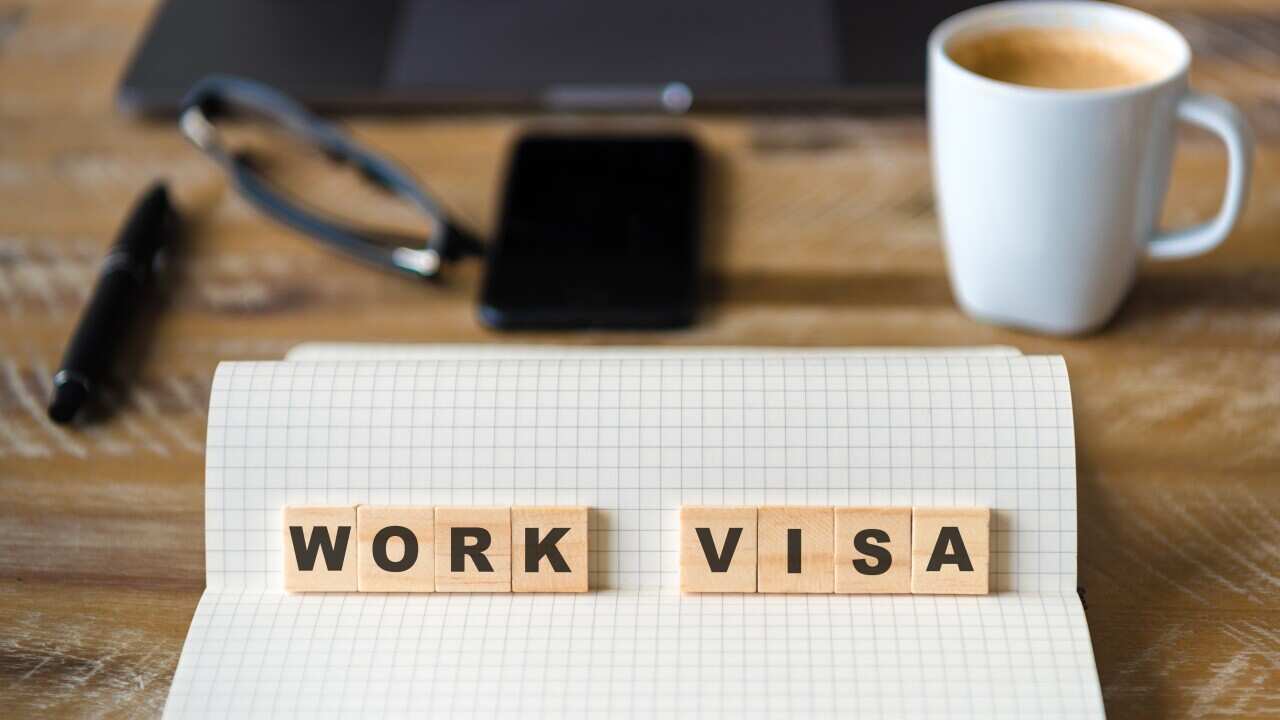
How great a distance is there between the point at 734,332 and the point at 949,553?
7.2 inches

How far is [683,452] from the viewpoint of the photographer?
423 mm

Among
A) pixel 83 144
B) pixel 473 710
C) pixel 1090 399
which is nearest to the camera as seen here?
pixel 473 710

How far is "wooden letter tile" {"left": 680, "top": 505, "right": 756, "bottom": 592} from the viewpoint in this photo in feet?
1.37

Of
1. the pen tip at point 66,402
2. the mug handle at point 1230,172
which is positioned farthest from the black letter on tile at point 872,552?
the pen tip at point 66,402

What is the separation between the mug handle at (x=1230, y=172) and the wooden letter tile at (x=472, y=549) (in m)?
0.33

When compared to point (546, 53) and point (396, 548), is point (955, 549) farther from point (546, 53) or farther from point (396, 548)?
point (546, 53)

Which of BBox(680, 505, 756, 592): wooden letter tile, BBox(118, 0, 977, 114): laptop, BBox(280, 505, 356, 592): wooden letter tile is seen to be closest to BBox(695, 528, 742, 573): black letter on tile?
BBox(680, 505, 756, 592): wooden letter tile

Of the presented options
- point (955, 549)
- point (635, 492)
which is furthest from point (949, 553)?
point (635, 492)

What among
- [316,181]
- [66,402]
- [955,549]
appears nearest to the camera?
[955,549]

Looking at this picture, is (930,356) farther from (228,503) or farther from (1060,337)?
(228,503)

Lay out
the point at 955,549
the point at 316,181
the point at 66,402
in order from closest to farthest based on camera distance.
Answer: the point at 955,549, the point at 66,402, the point at 316,181

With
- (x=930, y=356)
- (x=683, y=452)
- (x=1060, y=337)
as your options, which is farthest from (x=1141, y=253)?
(x=683, y=452)

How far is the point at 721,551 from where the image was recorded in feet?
1.37

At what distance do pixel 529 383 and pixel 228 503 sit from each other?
11 cm
